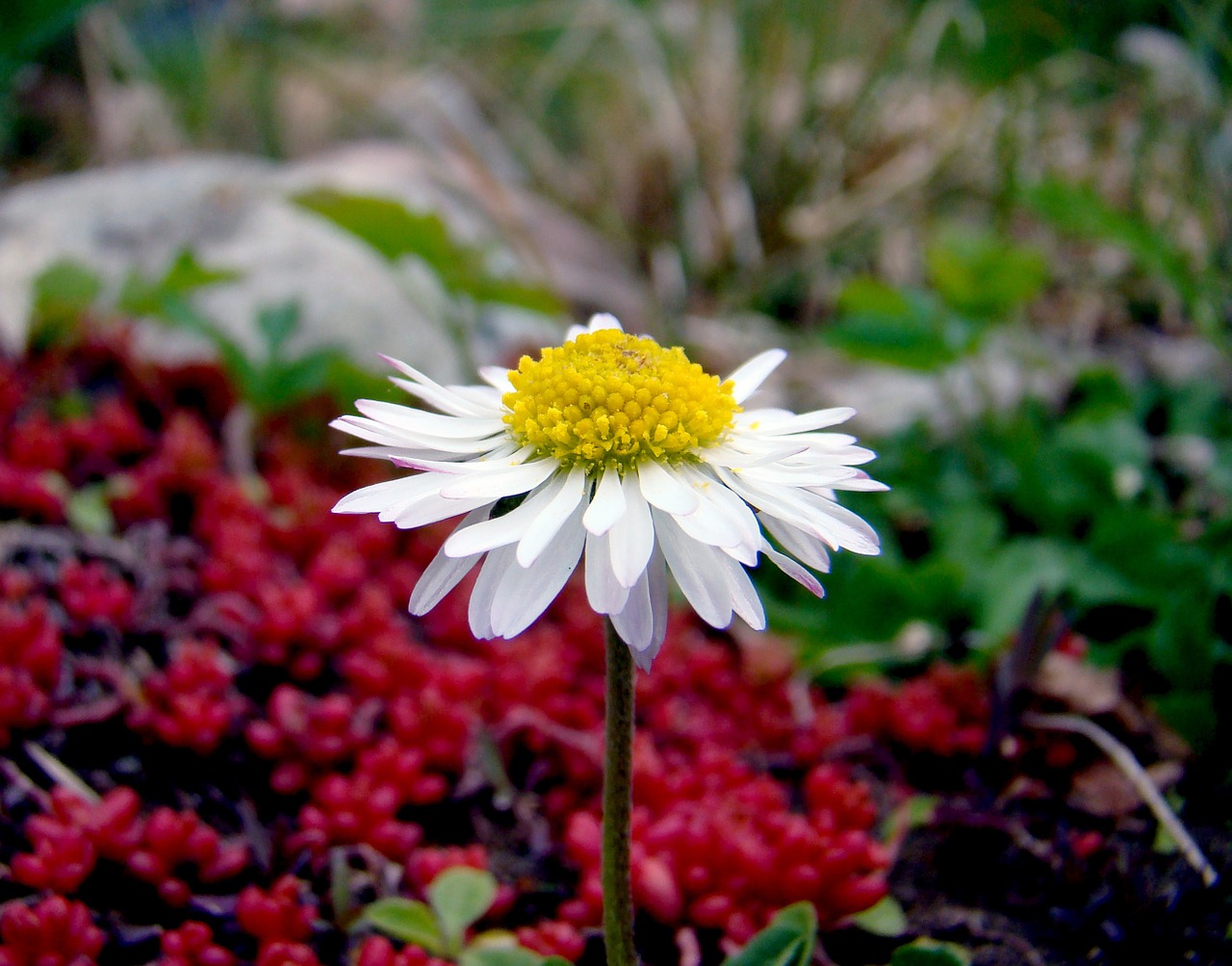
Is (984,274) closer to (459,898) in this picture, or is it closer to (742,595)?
(742,595)

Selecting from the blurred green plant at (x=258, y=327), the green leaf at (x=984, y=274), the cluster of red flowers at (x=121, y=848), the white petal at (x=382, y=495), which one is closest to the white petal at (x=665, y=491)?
the white petal at (x=382, y=495)

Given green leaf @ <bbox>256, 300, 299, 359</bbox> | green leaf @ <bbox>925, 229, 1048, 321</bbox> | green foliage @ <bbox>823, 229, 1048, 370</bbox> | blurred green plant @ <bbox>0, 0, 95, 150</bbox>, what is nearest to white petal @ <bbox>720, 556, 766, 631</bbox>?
green foliage @ <bbox>823, 229, 1048, 370</bbox>

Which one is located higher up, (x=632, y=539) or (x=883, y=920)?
(x=632, y=539)

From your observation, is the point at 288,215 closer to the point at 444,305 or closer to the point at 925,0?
the point at 444,305

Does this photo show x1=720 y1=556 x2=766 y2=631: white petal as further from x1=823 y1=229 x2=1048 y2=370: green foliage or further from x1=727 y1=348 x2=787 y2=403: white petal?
x1=823 y1=229 x2=1048 y2=370: green foliage

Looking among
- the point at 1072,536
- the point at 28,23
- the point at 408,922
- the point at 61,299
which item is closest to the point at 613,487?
the point at 408,922

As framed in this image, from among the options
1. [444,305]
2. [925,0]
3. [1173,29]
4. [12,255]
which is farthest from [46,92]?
[1173,29]
